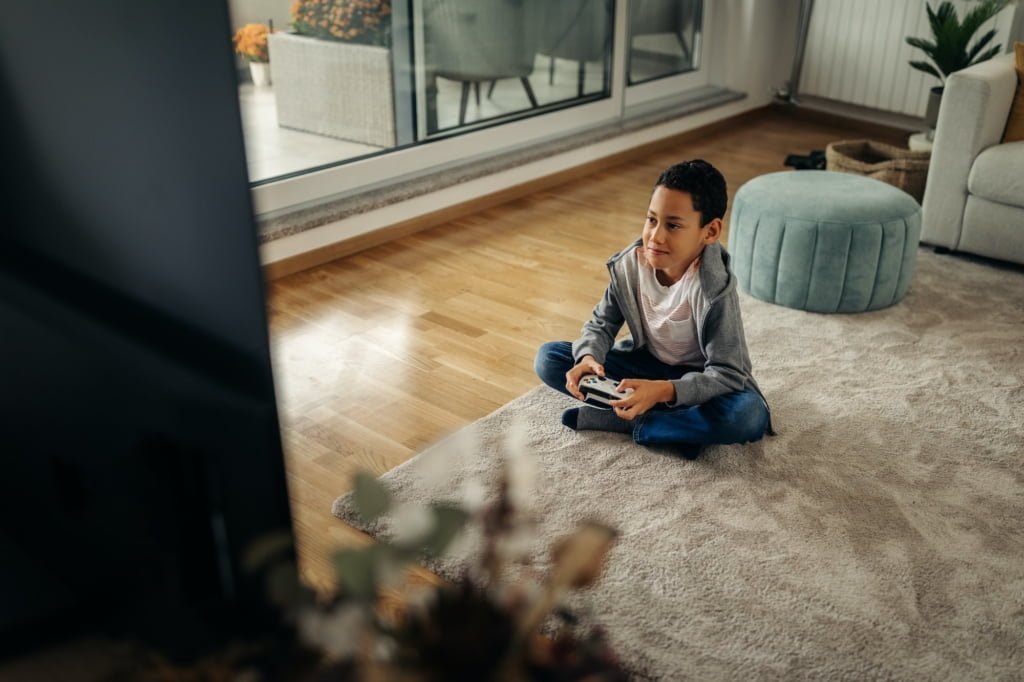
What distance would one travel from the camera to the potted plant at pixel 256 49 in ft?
9.61

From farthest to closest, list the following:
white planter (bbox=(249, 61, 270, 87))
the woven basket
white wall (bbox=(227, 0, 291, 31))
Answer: the woven basket < white planter (bbox=(249, 61, 270, 87)) < white wall (bbox=(227, 0, 291, 31))

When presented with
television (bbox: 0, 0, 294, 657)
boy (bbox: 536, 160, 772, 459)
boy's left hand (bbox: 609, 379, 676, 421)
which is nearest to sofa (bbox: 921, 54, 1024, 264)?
boy (bbox: 536, 160, 772, 459)

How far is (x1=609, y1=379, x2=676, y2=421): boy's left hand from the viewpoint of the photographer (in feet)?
6.64

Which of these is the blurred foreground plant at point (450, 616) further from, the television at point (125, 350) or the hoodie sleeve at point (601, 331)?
the hoodie sleeve at point (601, 331)

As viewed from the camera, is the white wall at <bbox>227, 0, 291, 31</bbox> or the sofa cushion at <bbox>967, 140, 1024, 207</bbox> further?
the sofa cushion at <bbox>967, 140, 1024, 207</bbox>

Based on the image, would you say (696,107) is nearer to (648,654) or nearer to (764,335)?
(764,335)

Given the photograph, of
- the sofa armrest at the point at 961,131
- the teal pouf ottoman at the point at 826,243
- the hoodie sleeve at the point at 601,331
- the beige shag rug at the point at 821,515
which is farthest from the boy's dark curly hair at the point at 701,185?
the sofa armrest at the point at 961,131

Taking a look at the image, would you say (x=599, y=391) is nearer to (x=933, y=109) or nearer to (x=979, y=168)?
(x=979, y=168)

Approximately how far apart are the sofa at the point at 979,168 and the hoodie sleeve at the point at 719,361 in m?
1.48

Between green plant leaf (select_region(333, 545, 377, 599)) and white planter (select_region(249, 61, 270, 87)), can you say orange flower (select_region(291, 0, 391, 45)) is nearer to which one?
white planter (select_region(249, 61, 270, 87))

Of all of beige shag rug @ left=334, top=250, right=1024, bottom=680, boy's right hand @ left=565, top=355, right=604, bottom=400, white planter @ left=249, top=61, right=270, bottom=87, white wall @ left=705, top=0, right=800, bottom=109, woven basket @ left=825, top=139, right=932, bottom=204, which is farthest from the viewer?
white wall @ left=705, top=0, right=800, bottom=109

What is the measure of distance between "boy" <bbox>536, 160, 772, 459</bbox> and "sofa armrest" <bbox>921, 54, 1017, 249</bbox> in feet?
4.70

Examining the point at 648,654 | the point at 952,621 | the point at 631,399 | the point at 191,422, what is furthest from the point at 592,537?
the point at 631,399

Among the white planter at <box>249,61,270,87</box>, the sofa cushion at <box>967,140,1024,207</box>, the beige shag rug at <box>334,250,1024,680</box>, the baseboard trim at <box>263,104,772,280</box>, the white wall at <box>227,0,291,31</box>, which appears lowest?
the beige shag rug at <box>334,250,1024,680</box>
